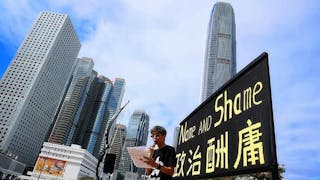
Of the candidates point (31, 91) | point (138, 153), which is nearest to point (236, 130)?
point (138, 153)

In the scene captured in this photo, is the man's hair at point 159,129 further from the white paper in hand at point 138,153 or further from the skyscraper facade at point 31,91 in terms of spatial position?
the skyscraper facade at point 31,91

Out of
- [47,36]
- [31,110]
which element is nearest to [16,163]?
[31,110]

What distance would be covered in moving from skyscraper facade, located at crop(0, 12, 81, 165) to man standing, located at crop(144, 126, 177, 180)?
154444 millimetres

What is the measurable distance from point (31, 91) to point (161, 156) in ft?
580

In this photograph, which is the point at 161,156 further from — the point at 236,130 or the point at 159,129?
the point at 236,130

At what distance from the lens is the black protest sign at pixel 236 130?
8.42 feet

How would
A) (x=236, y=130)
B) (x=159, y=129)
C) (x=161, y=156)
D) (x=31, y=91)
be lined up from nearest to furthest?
(x=236, y=130) → (x=161, y=156) → (x=159, y=129) → (x=31, y=91)

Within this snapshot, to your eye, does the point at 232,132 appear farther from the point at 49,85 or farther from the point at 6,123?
the point at 49,85

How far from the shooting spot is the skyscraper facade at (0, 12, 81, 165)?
149 metres

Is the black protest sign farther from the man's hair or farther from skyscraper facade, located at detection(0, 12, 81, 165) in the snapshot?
skyscraper facade, located at detection(0, 12, 81, 165)

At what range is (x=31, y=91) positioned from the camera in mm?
163375

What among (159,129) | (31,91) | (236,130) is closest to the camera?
(236,130)

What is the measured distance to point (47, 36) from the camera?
636ft

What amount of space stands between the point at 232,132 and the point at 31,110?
176 m
